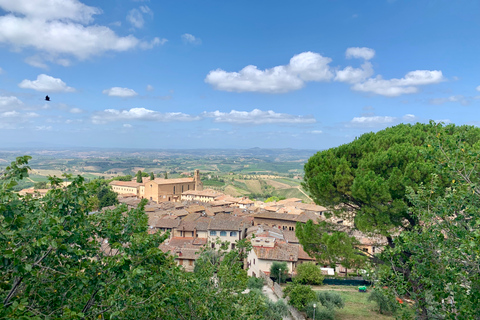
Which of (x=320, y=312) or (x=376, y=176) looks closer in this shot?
(x=376, y=176)

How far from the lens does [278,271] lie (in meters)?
28.3

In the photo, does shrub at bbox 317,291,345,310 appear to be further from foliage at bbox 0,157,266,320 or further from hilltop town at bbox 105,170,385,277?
foliage at bbox 0,157,266,320

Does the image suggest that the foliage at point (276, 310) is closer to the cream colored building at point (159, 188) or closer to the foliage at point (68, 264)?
the foliage at point (68, 264)

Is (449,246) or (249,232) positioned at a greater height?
(449,246)

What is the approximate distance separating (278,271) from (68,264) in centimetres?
2584

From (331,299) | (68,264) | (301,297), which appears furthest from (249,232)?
(68,264)

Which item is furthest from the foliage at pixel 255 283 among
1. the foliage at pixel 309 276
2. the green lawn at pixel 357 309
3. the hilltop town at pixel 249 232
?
the green lawn at pixel 357 309

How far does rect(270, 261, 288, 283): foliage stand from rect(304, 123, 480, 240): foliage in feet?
48.3

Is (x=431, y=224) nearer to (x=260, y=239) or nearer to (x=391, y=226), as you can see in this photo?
(x=391, y=226)

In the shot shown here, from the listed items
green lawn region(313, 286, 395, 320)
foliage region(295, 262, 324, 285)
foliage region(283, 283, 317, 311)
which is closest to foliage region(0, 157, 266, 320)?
foliage region(283, 283, 317, 311)

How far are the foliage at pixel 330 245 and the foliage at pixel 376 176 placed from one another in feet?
3.71

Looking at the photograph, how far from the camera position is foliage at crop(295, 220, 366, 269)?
44.9ft

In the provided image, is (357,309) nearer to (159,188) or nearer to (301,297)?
(301,297)

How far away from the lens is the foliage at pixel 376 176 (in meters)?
12.3
